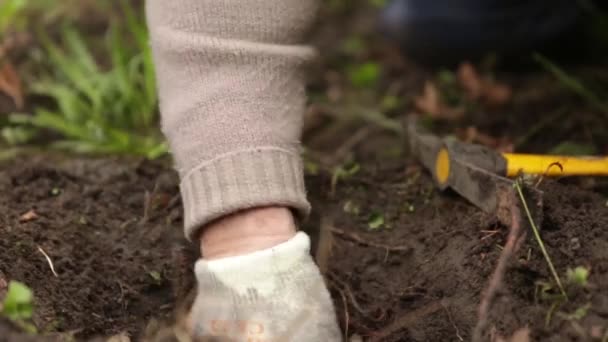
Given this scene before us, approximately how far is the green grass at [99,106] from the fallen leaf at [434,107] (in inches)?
29.1

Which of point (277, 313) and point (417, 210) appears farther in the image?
point (417, 210)

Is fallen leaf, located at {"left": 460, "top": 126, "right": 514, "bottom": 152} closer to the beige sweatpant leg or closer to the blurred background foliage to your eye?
the blurred background foliage

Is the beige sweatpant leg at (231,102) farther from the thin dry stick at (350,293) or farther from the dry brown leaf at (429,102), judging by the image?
the dry brown leaf at (429,102)

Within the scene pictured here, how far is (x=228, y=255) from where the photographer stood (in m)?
1.20

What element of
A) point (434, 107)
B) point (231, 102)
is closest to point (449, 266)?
point (231, 102)

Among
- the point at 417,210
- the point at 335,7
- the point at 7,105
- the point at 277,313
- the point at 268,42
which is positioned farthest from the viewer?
the point at 335,7


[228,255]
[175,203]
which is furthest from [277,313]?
[175,203]

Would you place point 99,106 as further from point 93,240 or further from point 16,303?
point 16,303

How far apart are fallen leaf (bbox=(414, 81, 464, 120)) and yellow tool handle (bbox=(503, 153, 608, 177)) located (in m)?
0.77

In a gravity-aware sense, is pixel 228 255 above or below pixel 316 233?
above

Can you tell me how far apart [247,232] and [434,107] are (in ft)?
3.43

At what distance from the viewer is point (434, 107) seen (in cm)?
211

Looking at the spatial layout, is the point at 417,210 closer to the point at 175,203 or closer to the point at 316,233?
the point at 316,233

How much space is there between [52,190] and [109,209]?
13 centimetres
